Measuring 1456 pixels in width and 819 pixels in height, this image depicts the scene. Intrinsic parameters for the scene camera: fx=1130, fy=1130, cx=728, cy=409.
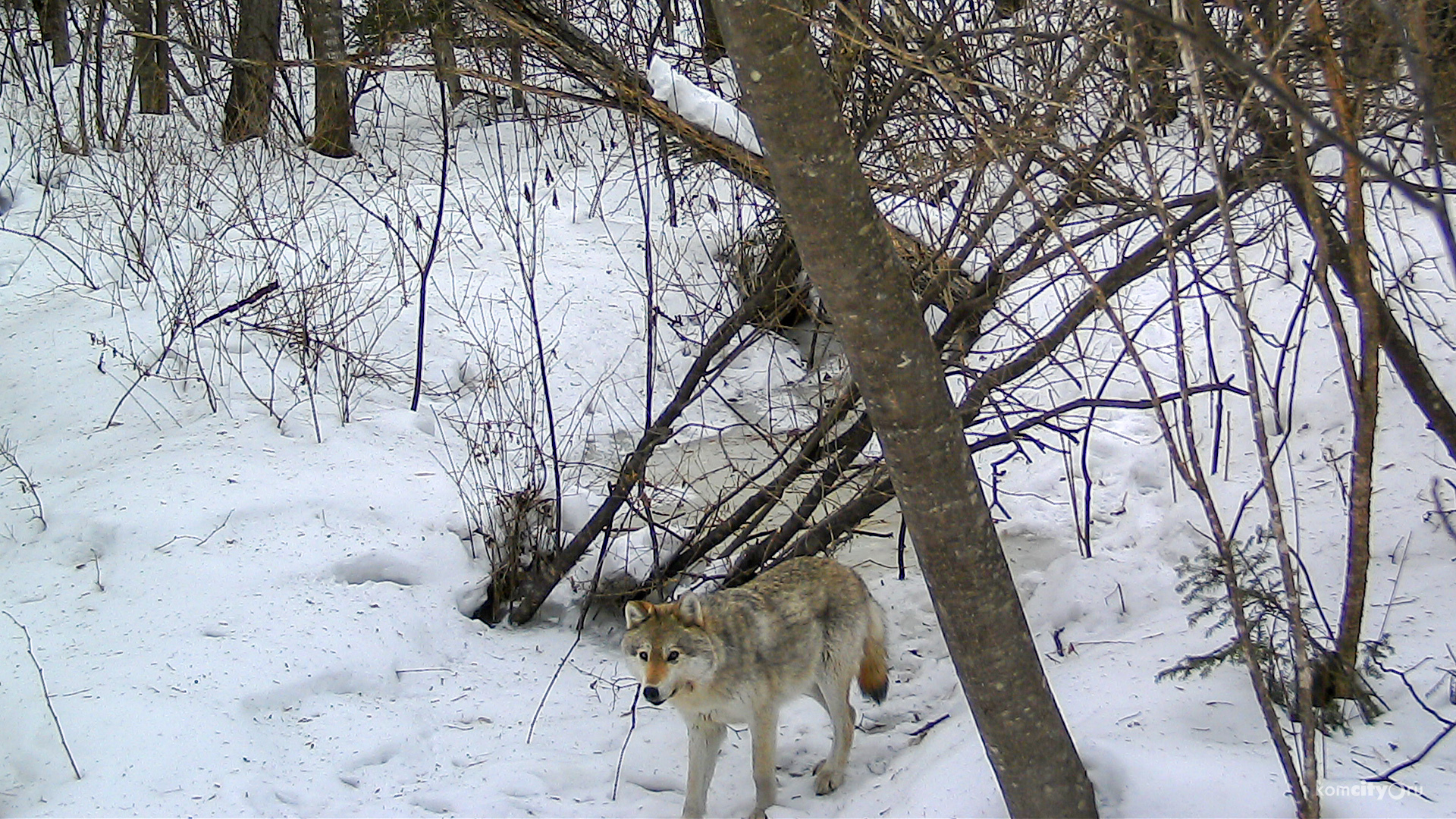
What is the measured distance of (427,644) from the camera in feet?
17.8

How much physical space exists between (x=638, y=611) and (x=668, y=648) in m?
0.27

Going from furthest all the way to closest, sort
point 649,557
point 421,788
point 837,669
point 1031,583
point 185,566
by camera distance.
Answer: point 649,557
point 1031,583
point 185,566
point 837,669
point 421,788

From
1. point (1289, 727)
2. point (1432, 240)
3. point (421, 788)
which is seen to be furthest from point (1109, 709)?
point (1432, 240)

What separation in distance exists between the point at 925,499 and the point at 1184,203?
6.86ft

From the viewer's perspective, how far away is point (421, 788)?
4371 millimetres

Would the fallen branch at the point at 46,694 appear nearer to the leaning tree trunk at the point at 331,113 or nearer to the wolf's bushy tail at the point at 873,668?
the wolf's bushy tail at the point at 873,668

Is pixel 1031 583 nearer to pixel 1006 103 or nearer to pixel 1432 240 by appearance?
pixel 1006 103

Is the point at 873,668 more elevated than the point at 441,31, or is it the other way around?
the point at 441,31

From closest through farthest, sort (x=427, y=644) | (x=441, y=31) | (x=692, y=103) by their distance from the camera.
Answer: (x=692, y=103) → (x=427, y=644) → (x=441, y=31)

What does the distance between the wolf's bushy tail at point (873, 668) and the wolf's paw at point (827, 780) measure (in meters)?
0.49

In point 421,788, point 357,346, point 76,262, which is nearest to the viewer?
point 421,788

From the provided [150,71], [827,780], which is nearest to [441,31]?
[827,780]

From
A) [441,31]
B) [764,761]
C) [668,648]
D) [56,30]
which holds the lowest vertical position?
[764,761]

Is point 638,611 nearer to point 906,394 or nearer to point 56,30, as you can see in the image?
point 906,394
